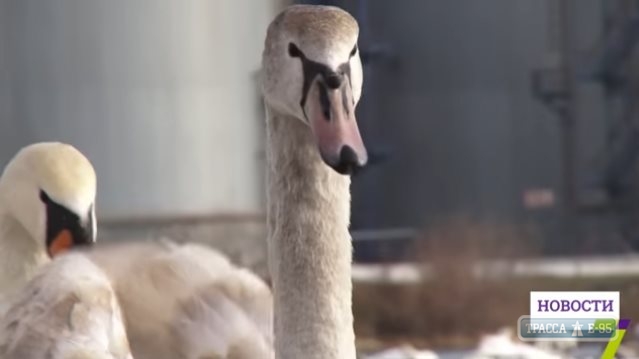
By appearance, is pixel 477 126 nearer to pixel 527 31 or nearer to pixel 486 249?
pixel 527 31

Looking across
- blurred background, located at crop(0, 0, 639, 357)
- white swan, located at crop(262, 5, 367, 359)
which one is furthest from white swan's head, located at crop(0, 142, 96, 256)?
white swan, located at crop(262, 5, 367, 359)

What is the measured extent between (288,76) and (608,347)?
30.1 inches

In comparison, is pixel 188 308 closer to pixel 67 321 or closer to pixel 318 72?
pixel 67 321

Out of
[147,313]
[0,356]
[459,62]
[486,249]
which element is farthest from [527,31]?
[0,356]

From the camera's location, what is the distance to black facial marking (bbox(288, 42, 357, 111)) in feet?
2.94

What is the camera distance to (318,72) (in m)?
0.91

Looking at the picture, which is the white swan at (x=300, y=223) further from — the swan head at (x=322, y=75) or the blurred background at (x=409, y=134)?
the blurred background at (x=409, y=134)

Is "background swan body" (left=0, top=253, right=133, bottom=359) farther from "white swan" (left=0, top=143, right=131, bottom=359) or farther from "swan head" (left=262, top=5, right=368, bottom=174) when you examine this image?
"swan head" (left=262, top=5, right=368, bottom=174)

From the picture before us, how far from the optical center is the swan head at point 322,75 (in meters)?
0.88

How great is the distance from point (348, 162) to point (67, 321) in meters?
0.27

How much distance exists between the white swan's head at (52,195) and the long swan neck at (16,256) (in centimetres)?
1

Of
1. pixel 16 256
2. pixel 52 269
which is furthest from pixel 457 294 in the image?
pixel 52 269

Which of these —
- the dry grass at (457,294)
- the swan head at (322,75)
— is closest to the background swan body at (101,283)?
the swan head at (322,75)

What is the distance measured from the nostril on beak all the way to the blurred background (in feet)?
1.87
